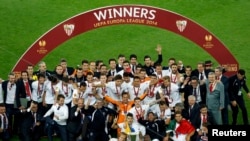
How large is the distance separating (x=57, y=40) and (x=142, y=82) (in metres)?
3.11

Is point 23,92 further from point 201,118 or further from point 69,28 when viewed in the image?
point 201,118

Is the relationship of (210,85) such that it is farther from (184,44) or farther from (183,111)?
(184,44)

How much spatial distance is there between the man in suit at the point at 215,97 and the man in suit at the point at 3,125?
4.78m

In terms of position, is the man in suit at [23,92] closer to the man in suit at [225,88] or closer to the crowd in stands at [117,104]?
the crowd in stands at [117,104]

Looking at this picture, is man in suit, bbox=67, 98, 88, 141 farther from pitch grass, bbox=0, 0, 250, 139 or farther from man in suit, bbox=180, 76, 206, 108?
pitch grass, bbox=0, 0, 250, 139

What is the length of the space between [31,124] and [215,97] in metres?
4.37

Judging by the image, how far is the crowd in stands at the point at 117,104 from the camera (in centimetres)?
1662

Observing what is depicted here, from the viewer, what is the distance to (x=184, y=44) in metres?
24.4

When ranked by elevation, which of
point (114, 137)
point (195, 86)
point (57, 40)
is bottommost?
point (114, 137)

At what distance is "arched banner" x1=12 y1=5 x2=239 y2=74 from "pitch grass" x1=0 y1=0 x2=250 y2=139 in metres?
3.23

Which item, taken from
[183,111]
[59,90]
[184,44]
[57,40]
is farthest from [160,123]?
[184,44]

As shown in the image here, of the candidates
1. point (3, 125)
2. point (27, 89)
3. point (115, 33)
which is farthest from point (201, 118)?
point (115, 33)

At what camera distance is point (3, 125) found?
17.1 meters

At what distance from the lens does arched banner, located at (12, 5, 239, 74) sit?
19234 millimetres
